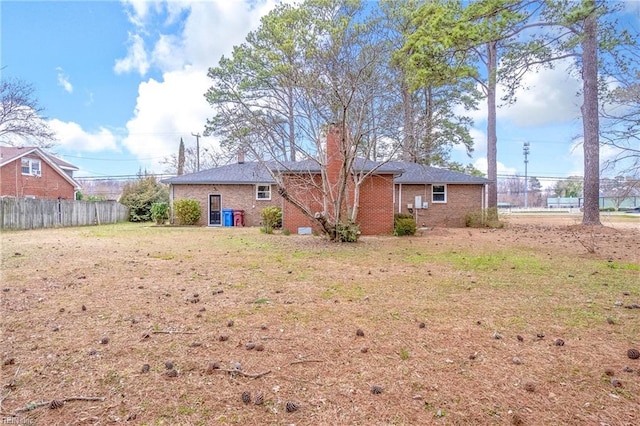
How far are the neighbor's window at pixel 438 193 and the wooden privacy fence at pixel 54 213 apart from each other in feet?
66.6

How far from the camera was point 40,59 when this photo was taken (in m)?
10.7

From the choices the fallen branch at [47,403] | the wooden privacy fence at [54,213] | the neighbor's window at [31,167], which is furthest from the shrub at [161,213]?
the fallen branch at [47,403]

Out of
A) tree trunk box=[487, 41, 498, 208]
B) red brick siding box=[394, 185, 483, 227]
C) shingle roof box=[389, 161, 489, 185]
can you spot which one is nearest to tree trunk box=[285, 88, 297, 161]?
shingle roof box=[389, 161, 489, 185]

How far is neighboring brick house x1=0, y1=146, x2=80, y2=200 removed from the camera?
24062 mm

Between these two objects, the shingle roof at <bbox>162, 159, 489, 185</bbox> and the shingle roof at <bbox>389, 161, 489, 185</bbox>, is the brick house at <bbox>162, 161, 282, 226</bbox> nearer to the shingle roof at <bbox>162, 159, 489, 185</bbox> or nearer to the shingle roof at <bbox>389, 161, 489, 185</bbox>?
the shingle roof at <bbox>162, 159, 489, 185</bbox>

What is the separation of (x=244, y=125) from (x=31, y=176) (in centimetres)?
2383

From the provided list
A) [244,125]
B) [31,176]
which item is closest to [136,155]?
[31,176]

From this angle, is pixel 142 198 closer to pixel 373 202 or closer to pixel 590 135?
pixel 373 202

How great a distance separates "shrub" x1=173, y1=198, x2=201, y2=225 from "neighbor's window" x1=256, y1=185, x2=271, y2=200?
11.6ft

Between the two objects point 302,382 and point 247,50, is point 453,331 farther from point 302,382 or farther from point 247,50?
point 247,50

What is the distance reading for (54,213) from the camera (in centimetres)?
1844

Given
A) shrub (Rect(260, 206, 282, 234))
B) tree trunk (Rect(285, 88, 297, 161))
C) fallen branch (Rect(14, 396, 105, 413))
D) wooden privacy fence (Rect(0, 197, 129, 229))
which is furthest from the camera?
shrub (Rect(260, 206, 282, 234))

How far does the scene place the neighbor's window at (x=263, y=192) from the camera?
20500 millimetres

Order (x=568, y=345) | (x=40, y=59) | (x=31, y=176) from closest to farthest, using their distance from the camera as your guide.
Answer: (x=568, y=345) → (x=40, y=59) → (x=31, y=176)
